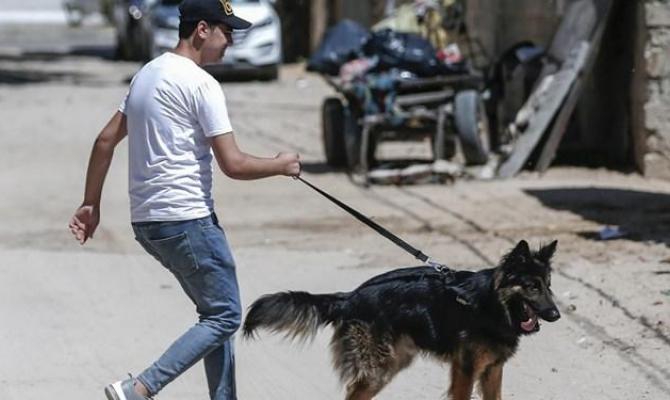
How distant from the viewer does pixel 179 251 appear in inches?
208

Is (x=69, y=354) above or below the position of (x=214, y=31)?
below

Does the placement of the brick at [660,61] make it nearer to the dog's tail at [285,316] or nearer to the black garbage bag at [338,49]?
the black garbage bag at [338,49]

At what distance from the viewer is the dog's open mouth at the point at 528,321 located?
17.4 ft

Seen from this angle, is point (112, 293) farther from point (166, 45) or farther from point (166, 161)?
point (166, 45)

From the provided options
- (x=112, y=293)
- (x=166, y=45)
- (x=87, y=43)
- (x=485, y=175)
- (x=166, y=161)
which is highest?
(x=166, y=161)

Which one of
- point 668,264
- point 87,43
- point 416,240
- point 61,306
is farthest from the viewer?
point 87,43

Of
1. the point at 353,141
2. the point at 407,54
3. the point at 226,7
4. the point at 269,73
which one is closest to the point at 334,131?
the point at 353,141

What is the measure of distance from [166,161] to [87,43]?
38115 millimetres

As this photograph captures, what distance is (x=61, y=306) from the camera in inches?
337

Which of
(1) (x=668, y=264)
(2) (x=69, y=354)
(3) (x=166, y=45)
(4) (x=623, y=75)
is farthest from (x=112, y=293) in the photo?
(3) (x=166, y=45)

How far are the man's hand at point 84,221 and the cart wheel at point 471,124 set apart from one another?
840 cm

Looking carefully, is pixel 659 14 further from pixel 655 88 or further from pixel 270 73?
pixel 270 73

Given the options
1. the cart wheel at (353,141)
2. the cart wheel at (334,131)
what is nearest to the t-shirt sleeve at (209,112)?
the cart wheel at (353,141)

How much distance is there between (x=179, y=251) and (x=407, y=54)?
9.00 m
